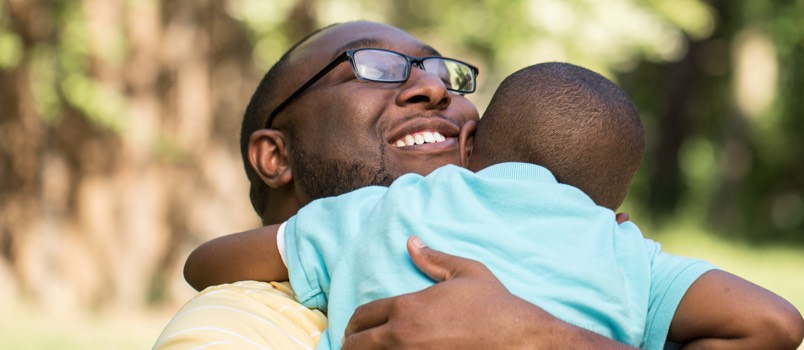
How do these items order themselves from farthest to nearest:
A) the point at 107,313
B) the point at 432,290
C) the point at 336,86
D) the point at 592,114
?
the point at 107,313 < the point at 336,86 < the point at 592,114 < the point at 432,290

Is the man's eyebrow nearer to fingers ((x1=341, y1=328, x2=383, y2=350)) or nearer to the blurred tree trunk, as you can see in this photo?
fingers ((x1=341, y1=328, x2=383, y2=350))

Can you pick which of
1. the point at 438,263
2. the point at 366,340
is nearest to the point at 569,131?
the point at 438,263

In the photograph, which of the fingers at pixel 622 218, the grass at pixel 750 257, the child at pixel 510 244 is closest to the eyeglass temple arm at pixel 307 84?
the child at pixel 510 244

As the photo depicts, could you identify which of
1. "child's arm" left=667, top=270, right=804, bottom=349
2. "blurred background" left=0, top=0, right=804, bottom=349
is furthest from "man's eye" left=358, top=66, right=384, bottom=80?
"blurred background" left=0, top=0, right=804, bottom=349

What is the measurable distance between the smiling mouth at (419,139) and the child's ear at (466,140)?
10 cm

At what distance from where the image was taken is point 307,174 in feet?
11.2

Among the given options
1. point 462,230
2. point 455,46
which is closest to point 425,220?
point 462,230

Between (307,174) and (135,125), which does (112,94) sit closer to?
(135,125)

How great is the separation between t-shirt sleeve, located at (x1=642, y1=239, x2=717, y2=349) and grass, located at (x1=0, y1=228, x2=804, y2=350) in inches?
194

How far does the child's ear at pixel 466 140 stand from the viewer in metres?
3.16

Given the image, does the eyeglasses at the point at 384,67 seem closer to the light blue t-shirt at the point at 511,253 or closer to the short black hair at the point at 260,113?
the short black hair at the point at 260,113

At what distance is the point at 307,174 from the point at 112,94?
5845mm

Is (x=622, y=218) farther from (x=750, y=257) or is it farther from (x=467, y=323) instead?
(x=750, y=257)

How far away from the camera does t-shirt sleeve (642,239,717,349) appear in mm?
2373
